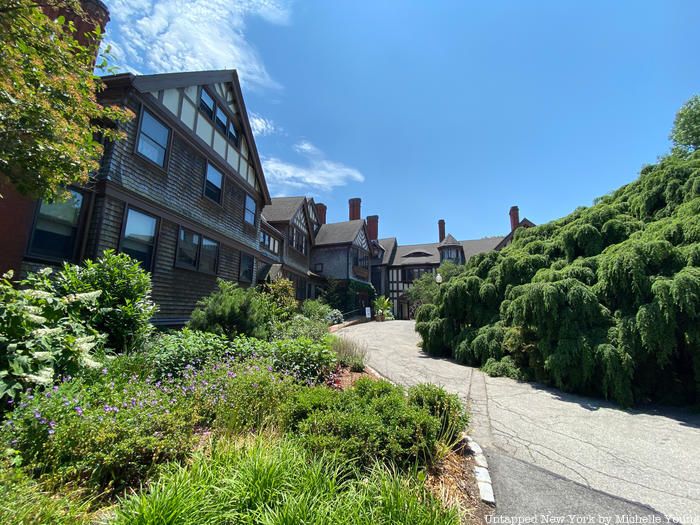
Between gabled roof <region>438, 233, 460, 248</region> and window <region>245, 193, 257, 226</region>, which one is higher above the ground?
gabled roof <region>438, 233, 460, 248</region>

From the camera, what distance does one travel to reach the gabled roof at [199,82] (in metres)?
8.51

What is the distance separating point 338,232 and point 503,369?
24512 millimetres

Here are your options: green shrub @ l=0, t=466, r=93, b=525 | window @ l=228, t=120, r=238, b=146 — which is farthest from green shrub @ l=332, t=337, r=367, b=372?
window @ l=228, t=120, r=238, b=146

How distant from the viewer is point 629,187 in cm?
962

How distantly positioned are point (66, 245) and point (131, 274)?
2.92m

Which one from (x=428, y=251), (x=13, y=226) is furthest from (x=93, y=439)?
(x=428, y=251)

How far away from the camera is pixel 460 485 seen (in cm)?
318

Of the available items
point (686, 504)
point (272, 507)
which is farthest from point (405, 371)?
point (272, 507)

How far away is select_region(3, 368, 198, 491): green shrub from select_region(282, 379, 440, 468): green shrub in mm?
1264

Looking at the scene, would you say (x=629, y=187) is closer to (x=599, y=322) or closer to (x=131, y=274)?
(x=599, y=322)

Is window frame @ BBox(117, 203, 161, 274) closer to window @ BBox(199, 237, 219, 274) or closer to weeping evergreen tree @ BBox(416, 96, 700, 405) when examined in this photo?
window @ BBox(199, 237, 219, 274)

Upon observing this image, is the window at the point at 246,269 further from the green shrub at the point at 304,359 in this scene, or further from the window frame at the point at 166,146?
the green shrub at the point at 304,359

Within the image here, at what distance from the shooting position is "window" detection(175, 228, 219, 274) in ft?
35.3

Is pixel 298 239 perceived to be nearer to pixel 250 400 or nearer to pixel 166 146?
pixel 166 146
